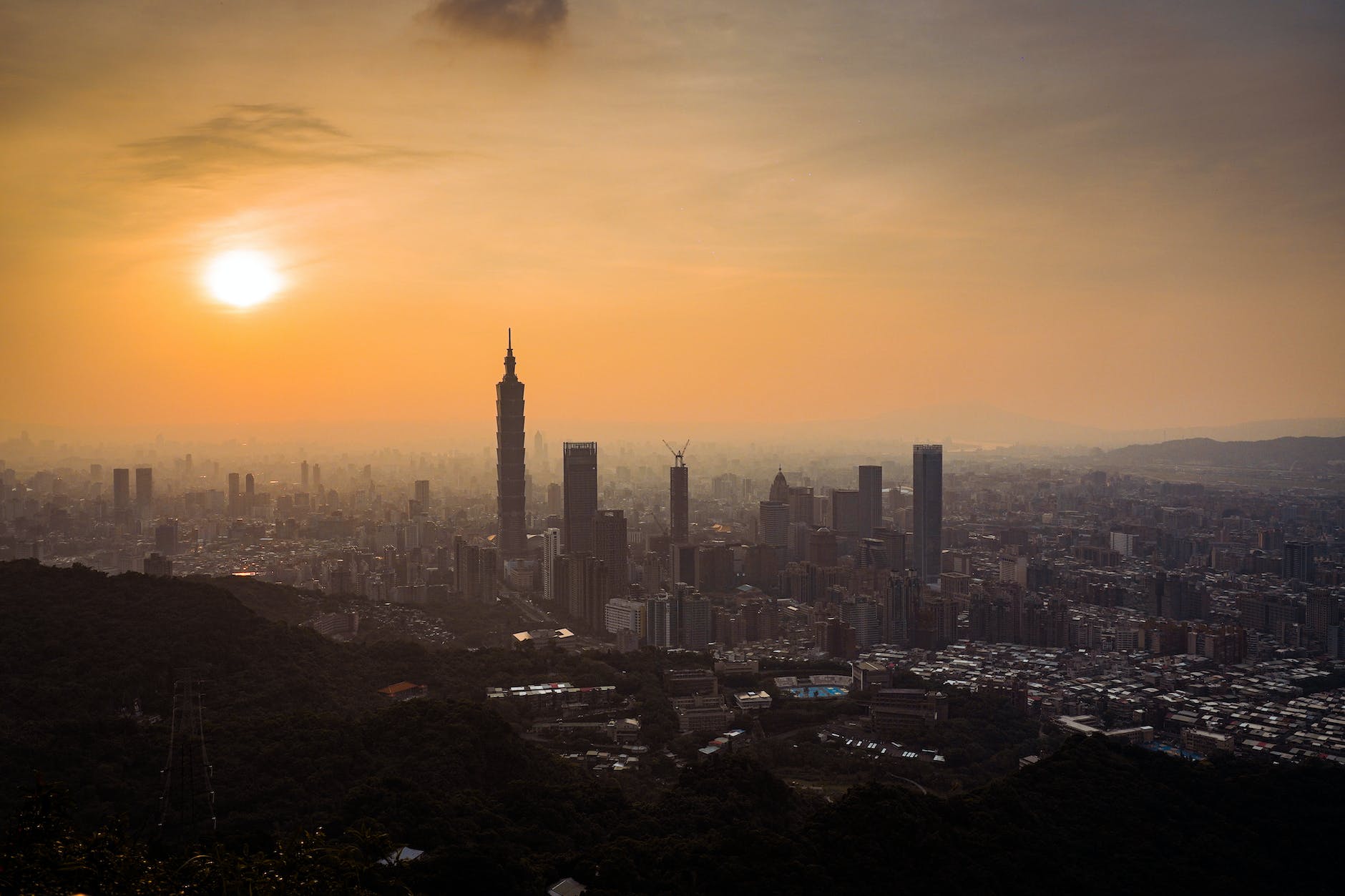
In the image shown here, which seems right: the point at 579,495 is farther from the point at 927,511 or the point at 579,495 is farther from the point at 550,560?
the point at 927,511

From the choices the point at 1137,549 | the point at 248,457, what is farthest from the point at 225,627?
the point at 248,457

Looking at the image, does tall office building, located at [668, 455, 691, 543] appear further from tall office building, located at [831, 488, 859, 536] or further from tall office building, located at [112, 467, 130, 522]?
tall office building, located at [112, 467, 130, 522]

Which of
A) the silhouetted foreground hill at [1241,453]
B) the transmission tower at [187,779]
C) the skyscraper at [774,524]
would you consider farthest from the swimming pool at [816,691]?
the silhouetted foreground hill at [1241,453]

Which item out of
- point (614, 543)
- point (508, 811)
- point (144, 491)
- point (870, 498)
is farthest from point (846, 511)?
point (508, 811)

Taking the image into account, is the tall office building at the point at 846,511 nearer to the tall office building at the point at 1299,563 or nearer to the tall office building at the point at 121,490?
the tall office building at the point at 1299,563

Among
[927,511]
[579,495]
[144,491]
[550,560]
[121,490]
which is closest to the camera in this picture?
[550,560]
